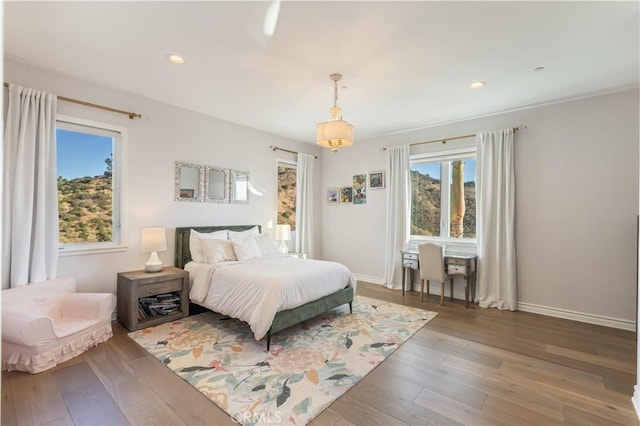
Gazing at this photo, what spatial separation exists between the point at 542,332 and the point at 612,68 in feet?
9.12

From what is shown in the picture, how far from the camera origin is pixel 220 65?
3.21m

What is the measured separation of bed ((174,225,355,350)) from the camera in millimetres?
3158

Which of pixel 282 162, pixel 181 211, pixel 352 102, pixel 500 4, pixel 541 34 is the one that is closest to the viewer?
pixel 500 4

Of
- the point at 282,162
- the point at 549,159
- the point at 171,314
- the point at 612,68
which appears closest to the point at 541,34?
the point at 612,68

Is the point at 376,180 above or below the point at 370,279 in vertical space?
above

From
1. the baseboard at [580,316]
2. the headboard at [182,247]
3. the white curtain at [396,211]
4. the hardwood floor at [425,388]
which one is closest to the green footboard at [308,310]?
the hardwood floor at [425,388]

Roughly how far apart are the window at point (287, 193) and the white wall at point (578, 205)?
3.05 m

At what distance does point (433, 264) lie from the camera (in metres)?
4.61

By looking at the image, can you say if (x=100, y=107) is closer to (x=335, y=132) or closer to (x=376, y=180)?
(x=335, y=132)

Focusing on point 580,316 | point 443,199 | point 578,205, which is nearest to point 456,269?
point 443,199

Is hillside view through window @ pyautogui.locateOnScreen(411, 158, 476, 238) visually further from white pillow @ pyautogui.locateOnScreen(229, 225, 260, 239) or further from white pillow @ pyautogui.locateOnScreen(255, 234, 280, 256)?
white pillow @ pyautogui.locateOnScreen(229, 225, 260, 239)

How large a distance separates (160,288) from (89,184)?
144 cm

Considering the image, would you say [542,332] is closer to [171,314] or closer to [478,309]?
[478,309]

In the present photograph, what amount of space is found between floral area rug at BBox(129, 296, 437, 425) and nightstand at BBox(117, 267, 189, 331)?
12cm
